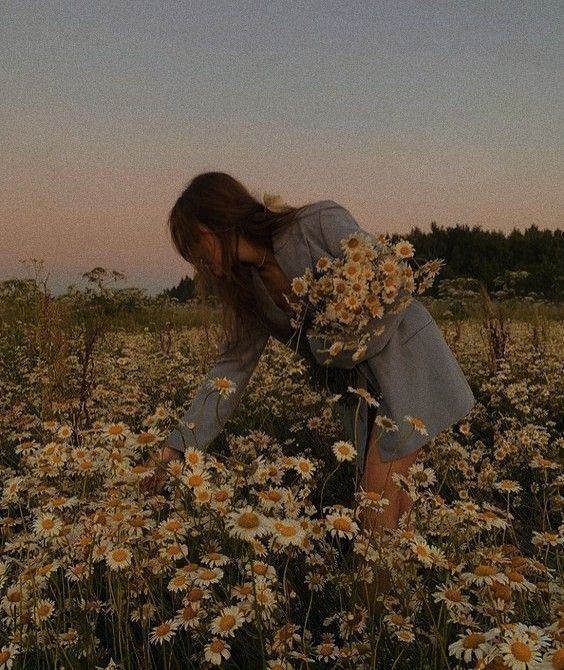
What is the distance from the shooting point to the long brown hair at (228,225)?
2.94 metres

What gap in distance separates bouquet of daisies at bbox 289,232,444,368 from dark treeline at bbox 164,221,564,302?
21.4m

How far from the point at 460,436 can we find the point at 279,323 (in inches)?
69.1

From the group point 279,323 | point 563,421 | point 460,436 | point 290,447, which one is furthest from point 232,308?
point 563,421

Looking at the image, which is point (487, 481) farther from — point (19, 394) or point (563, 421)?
point (19, 394)

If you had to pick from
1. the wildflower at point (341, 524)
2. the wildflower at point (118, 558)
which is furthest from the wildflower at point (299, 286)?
the wildflower at point (118, 558)

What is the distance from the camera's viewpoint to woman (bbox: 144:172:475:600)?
2.69 m

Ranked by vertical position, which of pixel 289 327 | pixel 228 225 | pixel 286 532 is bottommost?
pixel 286 532

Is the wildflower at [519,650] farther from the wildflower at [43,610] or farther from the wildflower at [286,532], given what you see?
the wildflower at [43,610]

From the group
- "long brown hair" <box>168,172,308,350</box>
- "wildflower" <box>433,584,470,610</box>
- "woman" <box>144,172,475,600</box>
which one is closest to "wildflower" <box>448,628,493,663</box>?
"wildflower" <box>433,584,470,610</box>

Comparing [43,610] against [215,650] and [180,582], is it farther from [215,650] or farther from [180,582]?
[215,650]

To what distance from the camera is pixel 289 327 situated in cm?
297

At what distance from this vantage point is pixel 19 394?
15.0 ft

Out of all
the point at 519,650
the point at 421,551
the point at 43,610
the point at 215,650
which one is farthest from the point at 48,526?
the point at 519,650

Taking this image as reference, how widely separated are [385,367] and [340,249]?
0.49m
